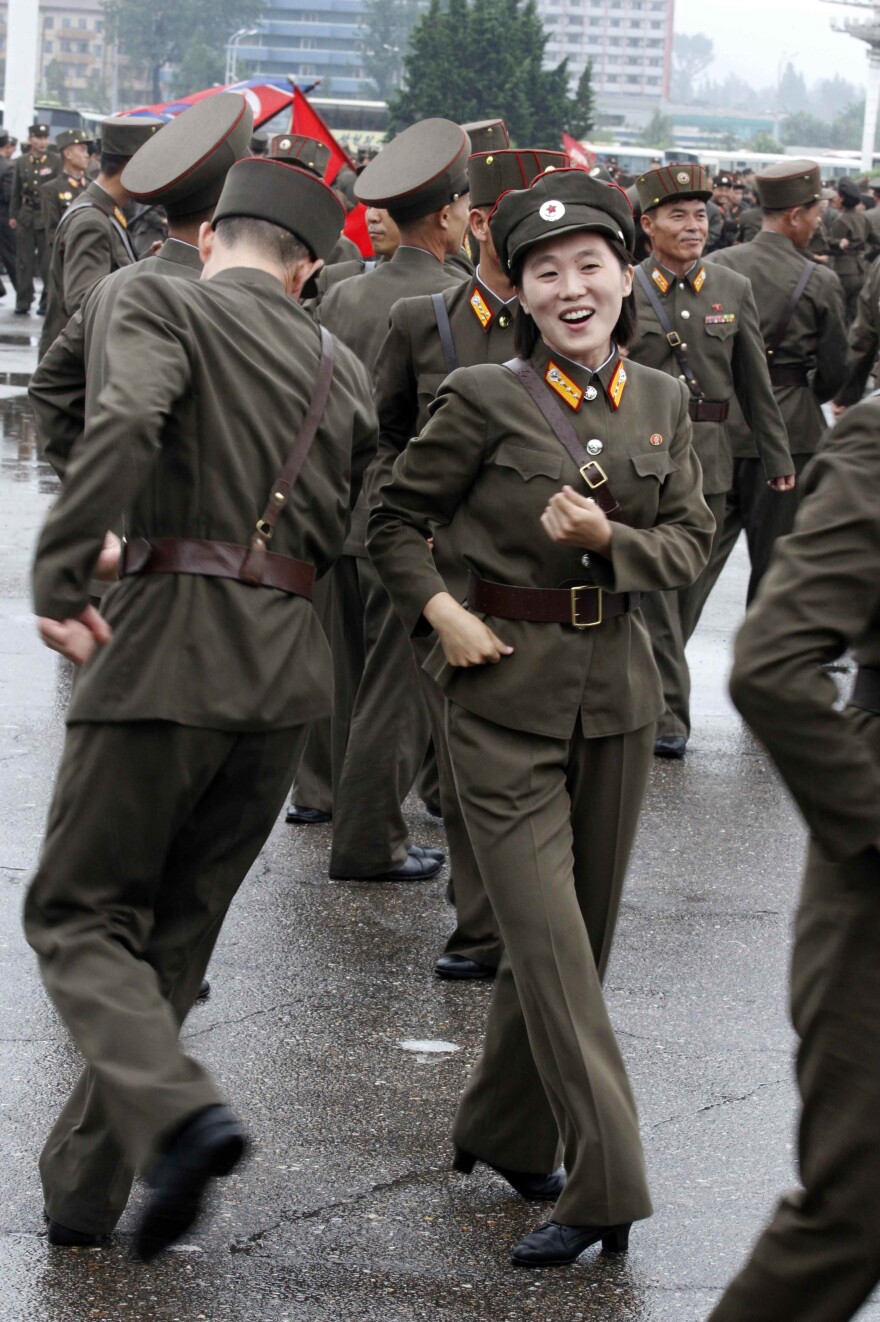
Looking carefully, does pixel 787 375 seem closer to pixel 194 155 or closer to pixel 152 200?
pixel 152 200

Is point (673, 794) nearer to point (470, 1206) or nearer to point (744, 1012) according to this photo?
point (744, 1012)

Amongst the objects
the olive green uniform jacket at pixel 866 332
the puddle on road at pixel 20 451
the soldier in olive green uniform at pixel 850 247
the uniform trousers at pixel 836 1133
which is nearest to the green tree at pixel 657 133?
the soldier in olive green uniform at pixel 850 247

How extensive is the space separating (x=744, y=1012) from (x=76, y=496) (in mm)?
2622

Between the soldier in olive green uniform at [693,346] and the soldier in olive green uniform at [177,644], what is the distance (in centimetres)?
379

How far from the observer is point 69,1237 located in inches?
142

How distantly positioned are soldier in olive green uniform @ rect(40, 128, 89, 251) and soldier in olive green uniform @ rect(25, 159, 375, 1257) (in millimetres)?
17557

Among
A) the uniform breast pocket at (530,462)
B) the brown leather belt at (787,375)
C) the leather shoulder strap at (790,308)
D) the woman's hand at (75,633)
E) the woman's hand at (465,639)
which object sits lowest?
the brown leather belt at (787,375)

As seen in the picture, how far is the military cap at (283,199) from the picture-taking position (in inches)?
143

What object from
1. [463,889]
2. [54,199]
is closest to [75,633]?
[463,889]

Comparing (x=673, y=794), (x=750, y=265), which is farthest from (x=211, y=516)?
(x=750, y=265)

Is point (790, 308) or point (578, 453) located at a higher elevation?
point (578, 453)

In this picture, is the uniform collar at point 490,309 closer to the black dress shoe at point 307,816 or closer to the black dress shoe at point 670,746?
the black dress shoe at point 307,816

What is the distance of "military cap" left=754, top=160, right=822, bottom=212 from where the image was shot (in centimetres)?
869

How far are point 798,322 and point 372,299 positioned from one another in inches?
124
